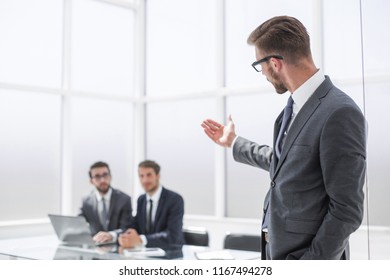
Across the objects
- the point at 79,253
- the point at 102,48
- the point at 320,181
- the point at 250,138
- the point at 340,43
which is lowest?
the point at 79,253

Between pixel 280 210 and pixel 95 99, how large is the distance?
4387 millimetres

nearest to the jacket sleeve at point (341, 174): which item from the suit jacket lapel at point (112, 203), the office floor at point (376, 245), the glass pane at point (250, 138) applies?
the office floor at point (376, 245)

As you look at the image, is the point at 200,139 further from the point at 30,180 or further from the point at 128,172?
the point at 30,180

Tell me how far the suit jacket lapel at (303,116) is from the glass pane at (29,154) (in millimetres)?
3947

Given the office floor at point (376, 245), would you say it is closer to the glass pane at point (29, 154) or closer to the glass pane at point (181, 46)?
the glass pane at point (181, 46)

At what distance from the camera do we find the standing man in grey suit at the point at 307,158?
5.16ft

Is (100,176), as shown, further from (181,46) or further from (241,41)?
(181,46)

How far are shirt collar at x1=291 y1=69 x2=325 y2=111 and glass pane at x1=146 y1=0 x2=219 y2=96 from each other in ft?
12.2

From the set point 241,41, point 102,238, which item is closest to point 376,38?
point 102,238

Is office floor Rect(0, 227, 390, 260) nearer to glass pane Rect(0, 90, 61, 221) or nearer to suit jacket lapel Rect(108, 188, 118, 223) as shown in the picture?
suit jacket lapel Rect(108, 188, 118, 223)

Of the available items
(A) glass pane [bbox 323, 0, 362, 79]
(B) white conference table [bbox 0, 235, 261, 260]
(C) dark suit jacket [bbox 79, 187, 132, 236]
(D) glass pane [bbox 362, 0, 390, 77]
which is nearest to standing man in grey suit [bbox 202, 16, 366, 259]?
(D) glass pane [bbox 362, 0, 390, 77]

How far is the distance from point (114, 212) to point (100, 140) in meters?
1.59

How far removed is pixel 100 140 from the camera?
590 centimetres

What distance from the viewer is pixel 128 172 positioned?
625cm
